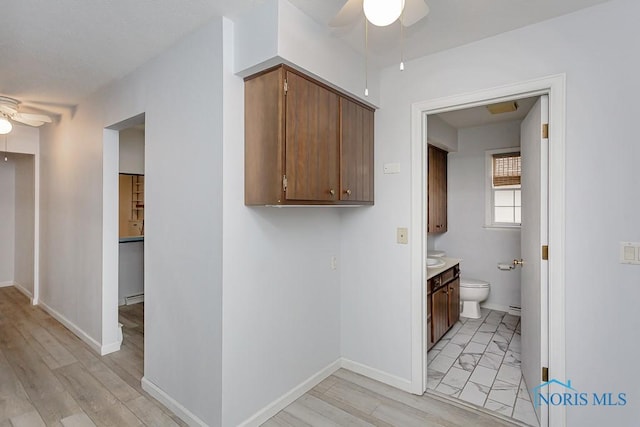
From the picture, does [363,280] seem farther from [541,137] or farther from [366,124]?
[541,137]

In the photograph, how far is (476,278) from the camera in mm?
4531

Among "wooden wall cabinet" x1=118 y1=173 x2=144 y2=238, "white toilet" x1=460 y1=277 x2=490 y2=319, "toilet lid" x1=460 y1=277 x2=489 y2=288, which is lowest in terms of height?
"white toilet" x1=460 y1=277 x2=490 y2=319

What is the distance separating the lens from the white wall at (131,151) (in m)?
4.33

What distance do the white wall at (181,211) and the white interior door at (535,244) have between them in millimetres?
1957

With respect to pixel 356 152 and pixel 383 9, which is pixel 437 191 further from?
pixel 383 9

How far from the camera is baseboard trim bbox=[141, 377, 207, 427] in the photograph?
204cm

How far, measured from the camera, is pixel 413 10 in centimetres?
141

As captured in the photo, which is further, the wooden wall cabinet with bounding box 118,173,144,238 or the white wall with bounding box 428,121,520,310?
the wooden wall cabinet with bounding box 118,173,144,238

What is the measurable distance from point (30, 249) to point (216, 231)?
4.62 meters

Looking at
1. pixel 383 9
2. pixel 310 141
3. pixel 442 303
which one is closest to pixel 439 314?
pixel 442 303

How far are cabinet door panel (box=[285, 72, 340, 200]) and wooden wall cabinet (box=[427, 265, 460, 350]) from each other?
1.53 meters

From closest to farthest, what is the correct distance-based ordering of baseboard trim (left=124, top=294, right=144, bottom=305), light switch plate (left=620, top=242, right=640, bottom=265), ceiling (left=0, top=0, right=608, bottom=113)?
light switch plate (left=620, top=242, right=640, bottom=265) → ceiling (left=0, top=0, right=608, bottom=113) → baseboard trim (left=124, top=294, right=144, bottom=305)

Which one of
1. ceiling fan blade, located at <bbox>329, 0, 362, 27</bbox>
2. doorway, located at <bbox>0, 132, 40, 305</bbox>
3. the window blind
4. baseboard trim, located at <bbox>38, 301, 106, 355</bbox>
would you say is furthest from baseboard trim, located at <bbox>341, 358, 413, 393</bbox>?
doorway, located at <bbox>0, 132, 40, 305</bbox>

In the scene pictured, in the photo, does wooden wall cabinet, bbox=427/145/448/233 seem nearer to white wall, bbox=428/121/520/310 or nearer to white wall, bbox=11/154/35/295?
white wall, bbox=428/121/520/310
